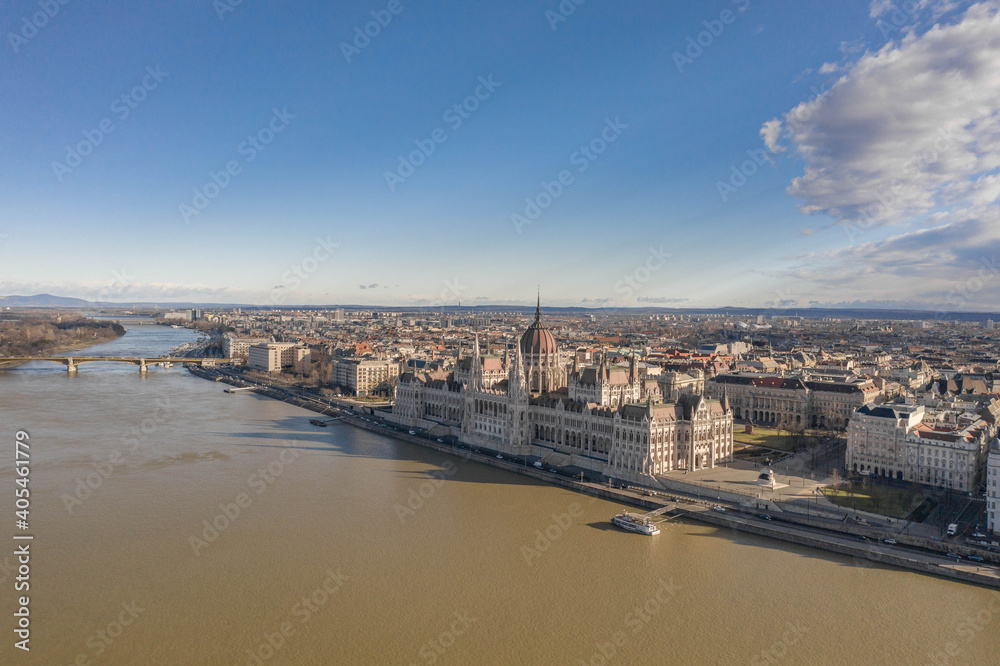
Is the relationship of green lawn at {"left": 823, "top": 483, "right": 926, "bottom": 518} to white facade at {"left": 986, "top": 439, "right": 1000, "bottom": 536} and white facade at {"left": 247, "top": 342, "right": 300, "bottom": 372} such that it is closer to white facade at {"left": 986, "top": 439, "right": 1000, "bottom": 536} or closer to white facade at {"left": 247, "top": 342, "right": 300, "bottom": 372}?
white facade at {"left": 986, "top": 439, "right": 1000, "bottom": 536}

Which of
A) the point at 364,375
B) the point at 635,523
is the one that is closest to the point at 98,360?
the point at 364,375

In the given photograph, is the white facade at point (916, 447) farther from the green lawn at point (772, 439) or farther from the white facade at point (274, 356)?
the white facade at point (274, 356)

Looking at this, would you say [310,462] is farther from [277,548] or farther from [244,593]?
[244,593]

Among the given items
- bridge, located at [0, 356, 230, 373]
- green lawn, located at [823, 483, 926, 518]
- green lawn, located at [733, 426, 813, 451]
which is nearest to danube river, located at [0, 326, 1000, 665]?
green lawn, located at [823, 483, 926, 518]

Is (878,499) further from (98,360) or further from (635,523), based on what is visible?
(98,360)

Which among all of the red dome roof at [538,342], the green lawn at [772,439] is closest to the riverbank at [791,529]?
the red dome roof at [538,342]
